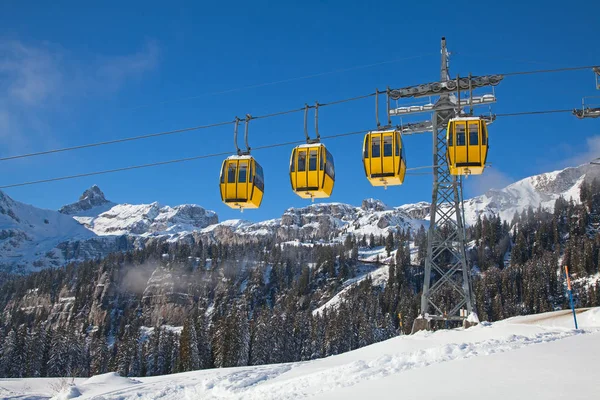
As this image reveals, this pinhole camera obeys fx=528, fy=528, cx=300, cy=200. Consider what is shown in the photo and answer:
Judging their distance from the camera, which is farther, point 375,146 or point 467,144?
point 375,146

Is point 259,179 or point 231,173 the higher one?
point 231,173

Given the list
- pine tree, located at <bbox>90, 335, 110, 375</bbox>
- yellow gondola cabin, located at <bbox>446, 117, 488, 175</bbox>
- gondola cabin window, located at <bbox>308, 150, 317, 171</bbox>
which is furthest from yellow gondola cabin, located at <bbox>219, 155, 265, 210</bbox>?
pine tree, located at <bbox>90, 335, 110, 375</bbox>

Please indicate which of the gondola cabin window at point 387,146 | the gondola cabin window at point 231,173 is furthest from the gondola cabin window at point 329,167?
the gondola cabin window at point 231,173

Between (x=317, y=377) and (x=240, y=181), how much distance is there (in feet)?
22.7

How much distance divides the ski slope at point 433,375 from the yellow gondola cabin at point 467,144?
5139mm

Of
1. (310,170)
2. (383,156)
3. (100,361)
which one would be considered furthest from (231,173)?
(100,361)

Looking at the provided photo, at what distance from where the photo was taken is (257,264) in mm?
196250

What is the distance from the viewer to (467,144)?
50.4 ft

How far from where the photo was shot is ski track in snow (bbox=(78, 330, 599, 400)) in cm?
1275

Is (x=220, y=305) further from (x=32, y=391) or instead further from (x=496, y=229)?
(x=32, y=391)

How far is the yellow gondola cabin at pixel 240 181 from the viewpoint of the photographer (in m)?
17.5

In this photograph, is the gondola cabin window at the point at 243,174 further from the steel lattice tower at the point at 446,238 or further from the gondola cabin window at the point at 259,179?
the steel lattice tower at the point at 446,238

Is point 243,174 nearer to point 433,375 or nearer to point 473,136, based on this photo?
point 473,136

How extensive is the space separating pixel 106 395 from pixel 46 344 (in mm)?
77986
